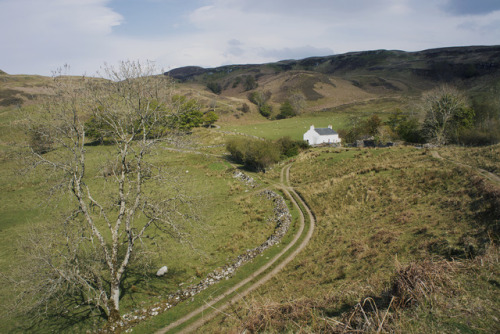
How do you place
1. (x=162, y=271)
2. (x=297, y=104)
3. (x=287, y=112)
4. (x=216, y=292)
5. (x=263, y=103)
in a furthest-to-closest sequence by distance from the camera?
(x=263, y=103) → (x=297, y=104) → (x=287, y=112) → (x=162, y=271) → (x=216, y=292)

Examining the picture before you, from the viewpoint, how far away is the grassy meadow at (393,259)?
6949 mm

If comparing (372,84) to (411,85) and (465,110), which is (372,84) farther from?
(465,110)

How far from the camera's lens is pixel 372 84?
175000mm

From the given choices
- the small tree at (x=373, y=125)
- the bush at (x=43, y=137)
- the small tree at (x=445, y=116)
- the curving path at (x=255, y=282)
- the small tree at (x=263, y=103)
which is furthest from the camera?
the small tree at (x=263, y=103)

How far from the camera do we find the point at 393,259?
13531 millimetres

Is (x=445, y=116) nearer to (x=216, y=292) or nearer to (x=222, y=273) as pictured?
(x=222, y=273)

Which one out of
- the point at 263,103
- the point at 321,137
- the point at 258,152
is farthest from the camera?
the point at 263,103

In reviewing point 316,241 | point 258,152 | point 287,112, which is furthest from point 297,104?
point 316,241

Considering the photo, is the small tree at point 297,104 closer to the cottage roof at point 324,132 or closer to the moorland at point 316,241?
the cottage roof at point 324,132

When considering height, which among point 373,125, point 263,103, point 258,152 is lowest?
point 258,152

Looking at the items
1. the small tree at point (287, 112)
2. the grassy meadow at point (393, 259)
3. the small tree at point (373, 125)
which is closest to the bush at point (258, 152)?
the grassy meadow at point (393, 259)

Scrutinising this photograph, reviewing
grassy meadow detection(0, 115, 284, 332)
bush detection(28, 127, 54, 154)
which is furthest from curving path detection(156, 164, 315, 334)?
bush detection(28, 127, 54, 154)

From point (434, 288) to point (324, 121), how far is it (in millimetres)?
89141

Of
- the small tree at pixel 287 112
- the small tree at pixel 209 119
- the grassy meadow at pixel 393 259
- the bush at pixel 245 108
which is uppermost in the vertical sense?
the bush at pixel 245 108
